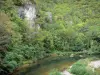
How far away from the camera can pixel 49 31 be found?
2891 inches

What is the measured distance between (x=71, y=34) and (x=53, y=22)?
10.9 metres

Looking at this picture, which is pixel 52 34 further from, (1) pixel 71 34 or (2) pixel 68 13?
(2) pixel 68 13

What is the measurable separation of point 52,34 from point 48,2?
28672 mm

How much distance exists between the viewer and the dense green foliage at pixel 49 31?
36778mm

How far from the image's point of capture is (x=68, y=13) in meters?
94.4

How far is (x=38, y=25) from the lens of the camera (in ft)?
223

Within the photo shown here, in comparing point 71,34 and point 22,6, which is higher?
point 22,6

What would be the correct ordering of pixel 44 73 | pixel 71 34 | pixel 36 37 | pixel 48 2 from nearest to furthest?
1. pixel 44 73
2. pixel 36 37
3. pixel 71 34
4. pixel 48 2

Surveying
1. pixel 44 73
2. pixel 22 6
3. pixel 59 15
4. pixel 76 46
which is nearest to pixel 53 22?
pixel 59 15

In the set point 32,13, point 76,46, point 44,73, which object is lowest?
point 76,46

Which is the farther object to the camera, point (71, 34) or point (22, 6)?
point (71, 34)

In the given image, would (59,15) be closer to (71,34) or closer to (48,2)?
(48,2)

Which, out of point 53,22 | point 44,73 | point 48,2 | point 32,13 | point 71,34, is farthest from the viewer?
point 48,2

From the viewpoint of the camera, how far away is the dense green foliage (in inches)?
1448
